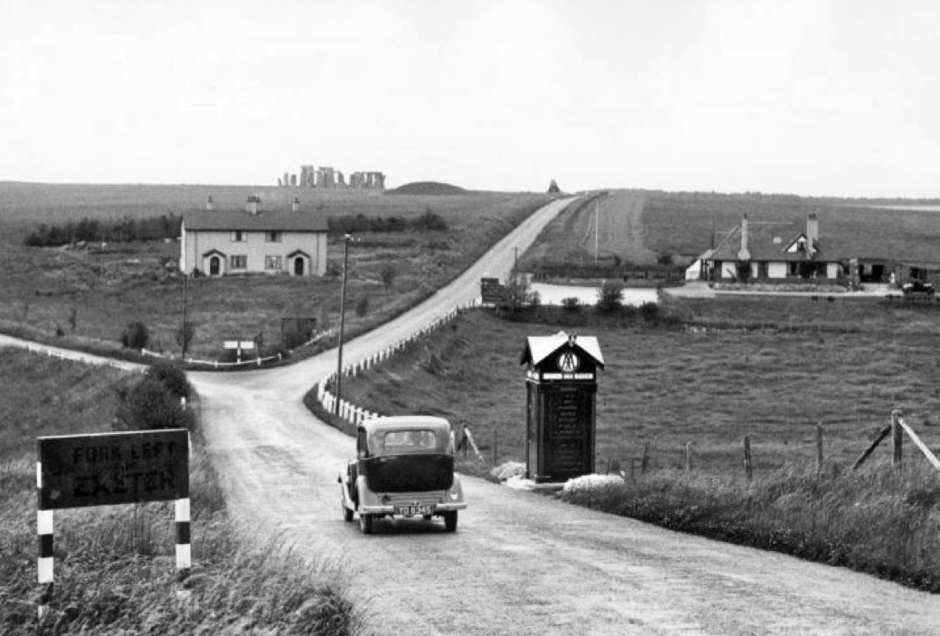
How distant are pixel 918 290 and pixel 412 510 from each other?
3186 inches

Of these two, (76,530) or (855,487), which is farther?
(855,487)

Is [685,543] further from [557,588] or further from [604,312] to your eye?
[604,312]

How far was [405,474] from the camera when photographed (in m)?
21.2

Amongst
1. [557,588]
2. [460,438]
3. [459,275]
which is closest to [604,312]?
[459,275]

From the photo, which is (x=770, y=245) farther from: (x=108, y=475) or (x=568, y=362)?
(x=108, y=475)

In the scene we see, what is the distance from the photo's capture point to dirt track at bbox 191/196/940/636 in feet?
41.8

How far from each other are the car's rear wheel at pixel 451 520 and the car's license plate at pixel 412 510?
288mm

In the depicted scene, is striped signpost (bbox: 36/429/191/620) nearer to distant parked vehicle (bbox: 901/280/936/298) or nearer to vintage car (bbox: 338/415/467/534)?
vintage car (bbox: 338/415/467/534)

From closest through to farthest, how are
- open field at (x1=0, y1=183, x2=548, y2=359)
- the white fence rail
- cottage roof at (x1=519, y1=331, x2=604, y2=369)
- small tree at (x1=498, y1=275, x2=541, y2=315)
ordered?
cottage roof at (x1=519, y1=331, x2=604, y2=369) → the white fence rail → open field at (x1=0, y1=183, x2=548, y2=359) → small tree at (x1=498, y1=275, x2=541, y2=315)

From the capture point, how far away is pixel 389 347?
68.4 metres

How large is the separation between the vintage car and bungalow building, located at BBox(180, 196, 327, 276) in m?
89.3

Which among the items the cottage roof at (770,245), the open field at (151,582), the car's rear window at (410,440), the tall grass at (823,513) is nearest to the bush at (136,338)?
the cottage roof at (770,245)

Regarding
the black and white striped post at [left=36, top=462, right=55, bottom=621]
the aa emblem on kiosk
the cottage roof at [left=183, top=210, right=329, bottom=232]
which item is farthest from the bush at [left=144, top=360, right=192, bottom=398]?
the cottage roof at [left=183, top=210, right=329, bottom=232]

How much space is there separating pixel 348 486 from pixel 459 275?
287 feet
